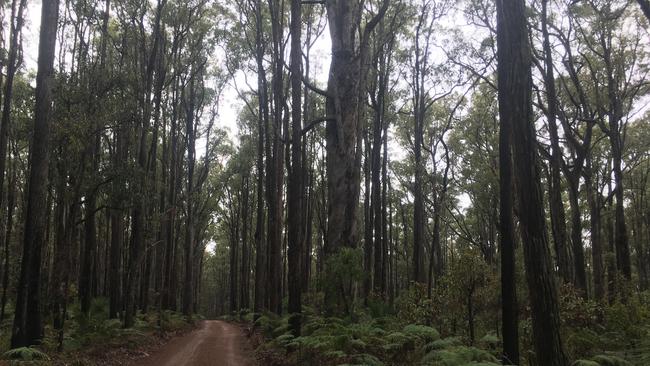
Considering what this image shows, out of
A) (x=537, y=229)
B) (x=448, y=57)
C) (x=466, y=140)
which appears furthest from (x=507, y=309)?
(x=466, y=140)

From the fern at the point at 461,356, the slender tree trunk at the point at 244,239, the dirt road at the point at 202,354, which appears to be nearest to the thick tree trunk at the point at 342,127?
the dirt road at the point at 202,354

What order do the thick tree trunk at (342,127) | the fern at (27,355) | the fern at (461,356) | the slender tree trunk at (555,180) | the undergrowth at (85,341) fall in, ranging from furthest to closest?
the slender tree trunk at (555,180), the thick tree trunk at (342,127), the undergrowth at (85,341), the fern at (27,355), the fern at (461,356)

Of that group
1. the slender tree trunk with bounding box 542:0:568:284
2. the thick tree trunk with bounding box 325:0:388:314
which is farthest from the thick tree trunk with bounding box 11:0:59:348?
the slender tree trunk with bounding box 542:0:568:284

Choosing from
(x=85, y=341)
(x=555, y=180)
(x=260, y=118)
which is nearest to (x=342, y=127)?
(x=555, y=180)

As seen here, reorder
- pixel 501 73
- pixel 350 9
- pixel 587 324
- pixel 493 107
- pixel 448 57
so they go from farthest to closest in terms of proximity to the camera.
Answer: pixel 493 107 < pixel 448 57 < pixel 350 9 < pixel 587 324 < pixel 501 73

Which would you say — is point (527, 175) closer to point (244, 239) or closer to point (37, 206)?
point (37, 206)

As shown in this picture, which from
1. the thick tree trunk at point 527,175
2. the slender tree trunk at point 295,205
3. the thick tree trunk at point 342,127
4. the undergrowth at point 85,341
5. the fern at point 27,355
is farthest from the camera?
the thick tree trunk at point 342,127

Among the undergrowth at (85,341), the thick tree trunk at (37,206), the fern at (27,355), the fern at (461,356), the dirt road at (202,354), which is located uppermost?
the thick tree trunk at (37,206)

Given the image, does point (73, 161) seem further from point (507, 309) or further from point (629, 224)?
point (629, 224)

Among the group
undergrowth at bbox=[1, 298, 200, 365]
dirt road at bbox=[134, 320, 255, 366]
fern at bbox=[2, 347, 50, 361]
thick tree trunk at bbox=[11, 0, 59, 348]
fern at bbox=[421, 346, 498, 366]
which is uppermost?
thick tree trunk at bbox=[11, 0, 59, 348]

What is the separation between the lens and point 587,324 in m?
11.2

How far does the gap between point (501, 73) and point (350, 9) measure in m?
8.51

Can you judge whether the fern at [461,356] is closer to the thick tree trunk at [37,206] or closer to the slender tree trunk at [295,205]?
the slender tree trunk at [295,205]

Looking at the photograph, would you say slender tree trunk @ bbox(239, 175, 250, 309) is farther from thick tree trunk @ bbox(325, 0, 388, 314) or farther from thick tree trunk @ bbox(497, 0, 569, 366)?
thick tree trunk @ bbox(497, 0, 569, 366)
